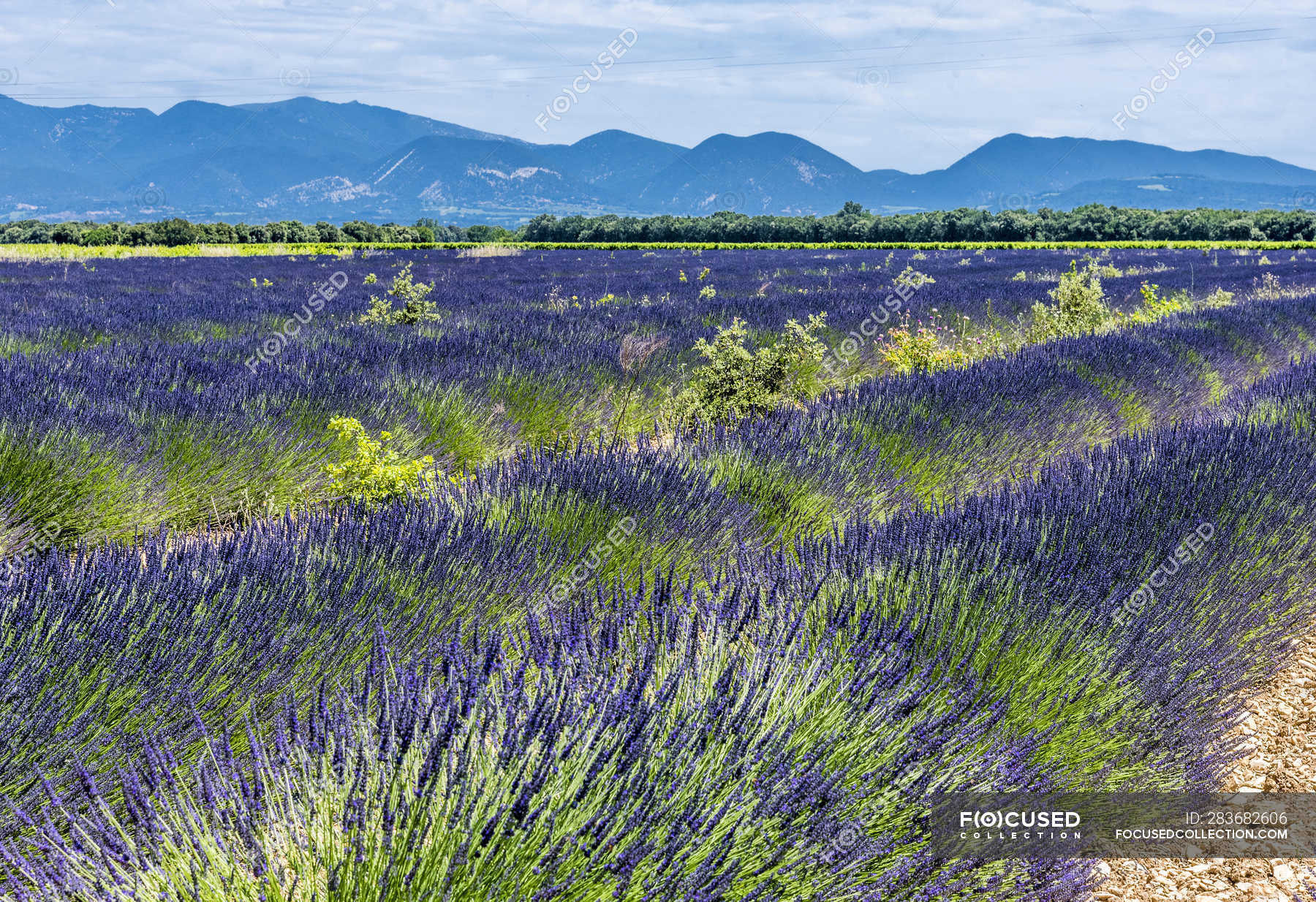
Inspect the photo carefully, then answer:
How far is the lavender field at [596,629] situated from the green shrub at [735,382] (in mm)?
1154

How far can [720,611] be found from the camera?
2053 millimetres

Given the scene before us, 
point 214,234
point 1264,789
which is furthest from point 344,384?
point 214,234

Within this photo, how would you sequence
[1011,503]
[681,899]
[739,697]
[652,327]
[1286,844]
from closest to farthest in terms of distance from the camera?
1. [681,899]
2. [739,697]
3. [1286,844]
4. [1011,503]
5. [652,327]

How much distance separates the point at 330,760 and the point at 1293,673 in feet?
10.9

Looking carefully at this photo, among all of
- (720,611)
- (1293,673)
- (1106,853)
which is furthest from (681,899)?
(1293,673)

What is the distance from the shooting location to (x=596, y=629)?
2.24 metres

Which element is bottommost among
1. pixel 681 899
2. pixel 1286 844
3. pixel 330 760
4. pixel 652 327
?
pixel 1286 844

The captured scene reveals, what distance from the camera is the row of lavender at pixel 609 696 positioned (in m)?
1.28

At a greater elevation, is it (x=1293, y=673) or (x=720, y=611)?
(x=720, y=611)

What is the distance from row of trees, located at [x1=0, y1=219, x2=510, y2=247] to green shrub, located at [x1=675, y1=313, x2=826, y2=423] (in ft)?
140

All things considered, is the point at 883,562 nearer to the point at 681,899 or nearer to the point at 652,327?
the point at 681,899

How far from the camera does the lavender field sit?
52.0 inches

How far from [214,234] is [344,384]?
45482mm
